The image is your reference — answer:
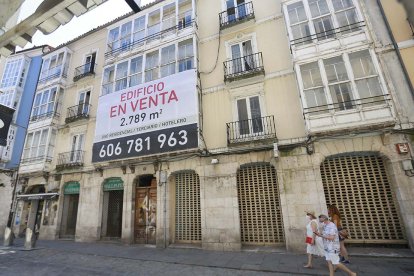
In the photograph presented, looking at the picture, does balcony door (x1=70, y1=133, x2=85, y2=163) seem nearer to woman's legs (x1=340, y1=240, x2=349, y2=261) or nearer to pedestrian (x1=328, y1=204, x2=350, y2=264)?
pedestrian (x1=328, y1=204, x2=350, y2=264)

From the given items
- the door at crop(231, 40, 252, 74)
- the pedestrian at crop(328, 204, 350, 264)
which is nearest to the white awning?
the door at crop(231, 40, 252, 74)

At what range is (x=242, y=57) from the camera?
12203 millimetres

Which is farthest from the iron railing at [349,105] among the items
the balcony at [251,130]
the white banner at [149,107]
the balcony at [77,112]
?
the balcony at [77,112]

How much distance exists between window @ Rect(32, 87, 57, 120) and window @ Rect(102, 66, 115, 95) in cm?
501

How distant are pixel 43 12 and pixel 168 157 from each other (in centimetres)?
990

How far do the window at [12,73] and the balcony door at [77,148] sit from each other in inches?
382

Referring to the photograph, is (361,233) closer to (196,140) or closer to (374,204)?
(374,204)

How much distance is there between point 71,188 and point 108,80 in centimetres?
779

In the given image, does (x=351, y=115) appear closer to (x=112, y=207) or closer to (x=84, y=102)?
(x=112, y=207)

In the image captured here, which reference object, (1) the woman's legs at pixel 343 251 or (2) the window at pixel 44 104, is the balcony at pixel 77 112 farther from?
(1) the woman's legs at pixel 343 251

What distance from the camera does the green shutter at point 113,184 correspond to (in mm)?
13883

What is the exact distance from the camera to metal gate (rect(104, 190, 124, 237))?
46.4 feet

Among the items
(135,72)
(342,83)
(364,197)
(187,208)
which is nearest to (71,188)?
(187,208)

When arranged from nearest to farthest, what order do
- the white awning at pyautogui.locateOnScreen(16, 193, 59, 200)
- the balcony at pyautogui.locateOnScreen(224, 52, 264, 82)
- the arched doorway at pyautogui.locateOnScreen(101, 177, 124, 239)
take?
the balcony at pyautogui.locateOnScreen(224, 52, 264, 82)
the arched doorway at pyautogui.locateOnScreen(101, 177, 124, 239)
the white awning at pyautogui.locateOnScreen(16, 193, 59, 200)
